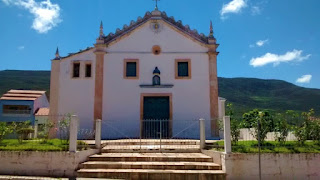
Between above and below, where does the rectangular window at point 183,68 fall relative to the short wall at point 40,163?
above

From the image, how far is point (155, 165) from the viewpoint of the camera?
33.1 feet

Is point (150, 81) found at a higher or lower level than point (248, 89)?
lower

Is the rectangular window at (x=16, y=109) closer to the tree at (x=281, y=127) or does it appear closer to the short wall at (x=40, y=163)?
the short wall at (x=40, y=163)

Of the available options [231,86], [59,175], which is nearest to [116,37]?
[59,175]

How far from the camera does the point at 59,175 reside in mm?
9891

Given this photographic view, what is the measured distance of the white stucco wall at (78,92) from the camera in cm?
1711

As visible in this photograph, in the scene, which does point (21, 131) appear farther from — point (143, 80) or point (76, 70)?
point (143, 80)

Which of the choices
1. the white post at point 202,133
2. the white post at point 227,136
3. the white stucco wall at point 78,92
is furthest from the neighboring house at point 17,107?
the white post at point 227,136

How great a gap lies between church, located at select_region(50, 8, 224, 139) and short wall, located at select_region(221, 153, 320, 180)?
6.89m

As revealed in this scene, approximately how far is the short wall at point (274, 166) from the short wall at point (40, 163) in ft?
17.9

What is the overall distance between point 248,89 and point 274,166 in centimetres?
8568

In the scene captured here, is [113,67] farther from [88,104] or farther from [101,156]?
[101,156]

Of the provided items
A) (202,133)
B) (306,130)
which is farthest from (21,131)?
(306,130)

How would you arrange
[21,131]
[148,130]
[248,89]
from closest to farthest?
[21,131] → [148,130] → [248,89]
